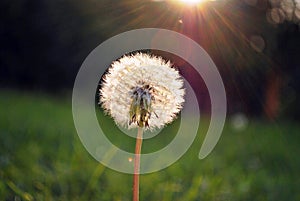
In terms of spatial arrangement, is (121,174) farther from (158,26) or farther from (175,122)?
(158,26)

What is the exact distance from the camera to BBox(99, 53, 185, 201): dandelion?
2303 millimetres

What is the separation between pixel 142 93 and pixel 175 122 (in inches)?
245

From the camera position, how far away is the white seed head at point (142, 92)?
232 centimetres

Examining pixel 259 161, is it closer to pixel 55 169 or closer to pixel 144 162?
pixel 144 162

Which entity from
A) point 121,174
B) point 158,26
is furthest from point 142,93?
point 158,26

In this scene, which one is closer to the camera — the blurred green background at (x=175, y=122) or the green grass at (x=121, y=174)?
the green grass at (x=121, y=174)

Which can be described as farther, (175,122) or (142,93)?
(175,122)

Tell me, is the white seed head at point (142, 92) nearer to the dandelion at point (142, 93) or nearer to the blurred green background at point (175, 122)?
the dandelion at point (142, 93)

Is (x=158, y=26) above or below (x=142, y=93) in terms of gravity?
above

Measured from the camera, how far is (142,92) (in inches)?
92.4

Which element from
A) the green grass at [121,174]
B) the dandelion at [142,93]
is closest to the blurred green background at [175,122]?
the green grass at [121,174]

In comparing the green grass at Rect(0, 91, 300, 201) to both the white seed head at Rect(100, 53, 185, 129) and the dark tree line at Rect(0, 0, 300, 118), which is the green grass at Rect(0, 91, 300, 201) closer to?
the white seed head at Rect(100, 53, 185, 129)

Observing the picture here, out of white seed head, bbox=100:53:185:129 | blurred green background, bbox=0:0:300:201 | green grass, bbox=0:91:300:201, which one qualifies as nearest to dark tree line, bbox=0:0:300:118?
blurred green background, bbox=0:0:300:201

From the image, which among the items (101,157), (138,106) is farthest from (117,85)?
(101,157)
